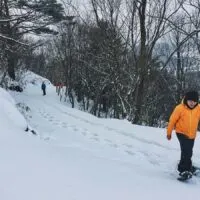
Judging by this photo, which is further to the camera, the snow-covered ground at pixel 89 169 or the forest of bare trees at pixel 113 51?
the forest of bare trees at pixel 113 51

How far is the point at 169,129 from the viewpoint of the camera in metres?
8.20

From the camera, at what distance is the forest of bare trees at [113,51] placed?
22.0 m

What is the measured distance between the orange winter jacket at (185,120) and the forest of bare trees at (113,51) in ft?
28.6

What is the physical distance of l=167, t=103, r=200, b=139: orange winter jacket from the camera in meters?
8.16

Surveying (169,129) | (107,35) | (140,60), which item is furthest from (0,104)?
(107,35)

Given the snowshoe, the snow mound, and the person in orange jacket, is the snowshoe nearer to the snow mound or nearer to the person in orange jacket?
the person in orange jacket

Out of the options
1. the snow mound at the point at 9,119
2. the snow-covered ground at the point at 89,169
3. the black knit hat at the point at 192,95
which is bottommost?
the snow-covered ground at the point at 89,169

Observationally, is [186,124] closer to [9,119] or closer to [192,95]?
[192,95]

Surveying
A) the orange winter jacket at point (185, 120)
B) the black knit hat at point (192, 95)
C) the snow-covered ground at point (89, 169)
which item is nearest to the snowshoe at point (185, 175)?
the snow-covered ground at point (89, 169)

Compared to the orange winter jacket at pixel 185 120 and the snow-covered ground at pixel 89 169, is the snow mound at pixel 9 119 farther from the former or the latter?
the orange winter jacket at pixel 185 120

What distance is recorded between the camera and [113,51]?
25094 millimetres

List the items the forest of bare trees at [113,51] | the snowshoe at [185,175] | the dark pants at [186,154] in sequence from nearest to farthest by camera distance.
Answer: the snowshoe at [185,175] < the dark pants at [186,154] < the forest of bare trees at [113,51]

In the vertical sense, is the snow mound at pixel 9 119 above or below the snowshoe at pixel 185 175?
above

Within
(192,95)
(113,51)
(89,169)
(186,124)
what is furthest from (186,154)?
(113,51)
